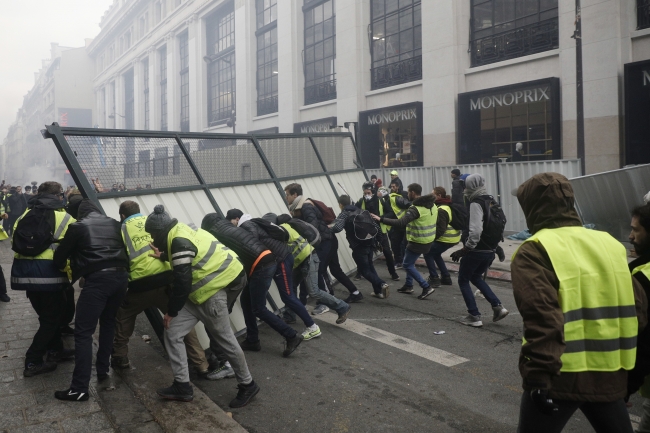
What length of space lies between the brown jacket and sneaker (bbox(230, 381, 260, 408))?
8.49 ft

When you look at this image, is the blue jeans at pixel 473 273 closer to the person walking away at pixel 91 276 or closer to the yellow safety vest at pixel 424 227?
the yellow safety vest at pixel 424 227

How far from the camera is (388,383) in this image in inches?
187

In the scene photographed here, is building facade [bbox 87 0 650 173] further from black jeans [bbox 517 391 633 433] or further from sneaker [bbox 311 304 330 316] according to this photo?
black jeans [bbox 517 391 633 433]

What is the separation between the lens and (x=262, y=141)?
8.72m

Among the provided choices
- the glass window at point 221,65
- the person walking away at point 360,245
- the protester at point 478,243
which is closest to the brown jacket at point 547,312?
the protester at point 478,243

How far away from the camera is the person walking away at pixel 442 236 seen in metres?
8.12

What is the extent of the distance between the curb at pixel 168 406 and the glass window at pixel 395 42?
16.1 meters

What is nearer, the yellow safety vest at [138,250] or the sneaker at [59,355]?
the yellow safety vest at [138,250]

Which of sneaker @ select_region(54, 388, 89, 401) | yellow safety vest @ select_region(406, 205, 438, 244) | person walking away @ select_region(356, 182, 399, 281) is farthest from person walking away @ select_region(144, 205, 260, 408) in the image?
person walking away @ select_region(356, 182, 399, 281)

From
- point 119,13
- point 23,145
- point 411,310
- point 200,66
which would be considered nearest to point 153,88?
point 200,66

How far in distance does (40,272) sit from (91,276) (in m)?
0.79

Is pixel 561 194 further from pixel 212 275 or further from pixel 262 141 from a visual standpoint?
pixel 262 141

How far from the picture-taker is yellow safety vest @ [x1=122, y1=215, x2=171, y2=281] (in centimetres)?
475

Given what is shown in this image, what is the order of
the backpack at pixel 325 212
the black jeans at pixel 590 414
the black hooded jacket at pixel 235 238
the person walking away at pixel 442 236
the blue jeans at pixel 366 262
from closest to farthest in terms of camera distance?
the black jeans at pixel 590 414, the black hooded jacket at pixel 235 238, the backpack at pixel 325 212, the blue jeans at pixel 366 262, the person walking away at pixel 442 236
